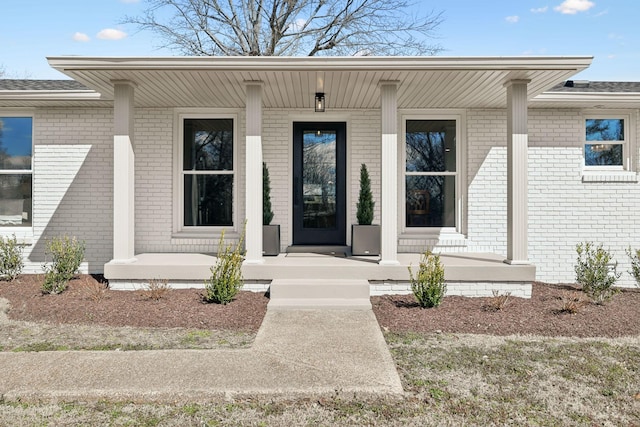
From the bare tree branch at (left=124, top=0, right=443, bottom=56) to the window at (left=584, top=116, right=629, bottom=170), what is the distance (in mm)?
9689

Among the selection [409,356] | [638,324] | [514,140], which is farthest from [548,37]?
[409,356]

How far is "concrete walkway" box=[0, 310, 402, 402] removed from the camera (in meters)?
2.76

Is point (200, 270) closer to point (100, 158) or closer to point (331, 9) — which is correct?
point (100, 158)

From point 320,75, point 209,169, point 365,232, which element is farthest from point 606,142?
point 209,169

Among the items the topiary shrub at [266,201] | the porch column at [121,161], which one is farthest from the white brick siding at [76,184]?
the topiary shrub at [266,201]

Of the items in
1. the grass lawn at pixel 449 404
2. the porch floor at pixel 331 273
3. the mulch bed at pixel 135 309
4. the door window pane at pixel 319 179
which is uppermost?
the door window pane at pixel 319 179

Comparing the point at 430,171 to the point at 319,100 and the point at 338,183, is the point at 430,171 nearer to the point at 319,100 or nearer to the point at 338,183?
the point at 338,183

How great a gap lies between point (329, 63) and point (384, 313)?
3137mm

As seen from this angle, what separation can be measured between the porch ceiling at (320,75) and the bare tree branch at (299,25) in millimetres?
9599

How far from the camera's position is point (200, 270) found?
5.57 m

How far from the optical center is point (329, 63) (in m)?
5.05

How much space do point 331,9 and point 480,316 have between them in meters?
13.6

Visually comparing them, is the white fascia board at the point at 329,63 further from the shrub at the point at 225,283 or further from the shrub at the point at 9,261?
the shrub at the point at 9,261

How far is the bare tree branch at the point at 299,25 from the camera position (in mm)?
14961
